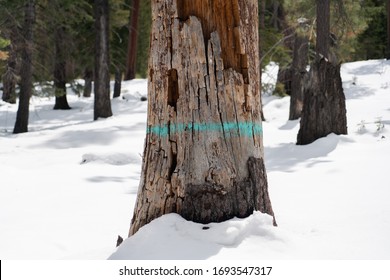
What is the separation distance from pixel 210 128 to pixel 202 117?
10cm

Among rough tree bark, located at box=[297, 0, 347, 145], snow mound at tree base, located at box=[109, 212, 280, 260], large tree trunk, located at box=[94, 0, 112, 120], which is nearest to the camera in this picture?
snow mound at tree base, located at box=[109, 212, 280, 260]

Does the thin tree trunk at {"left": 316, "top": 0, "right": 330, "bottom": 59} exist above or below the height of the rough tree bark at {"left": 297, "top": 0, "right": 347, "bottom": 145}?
above

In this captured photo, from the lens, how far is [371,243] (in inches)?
150

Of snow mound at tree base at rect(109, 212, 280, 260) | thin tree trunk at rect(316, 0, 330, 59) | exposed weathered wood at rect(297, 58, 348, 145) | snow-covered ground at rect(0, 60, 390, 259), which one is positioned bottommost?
snow-covered ground at rect(0, 60, 390, 259)

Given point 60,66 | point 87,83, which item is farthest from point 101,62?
point 87,83

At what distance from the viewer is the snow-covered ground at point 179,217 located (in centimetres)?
340

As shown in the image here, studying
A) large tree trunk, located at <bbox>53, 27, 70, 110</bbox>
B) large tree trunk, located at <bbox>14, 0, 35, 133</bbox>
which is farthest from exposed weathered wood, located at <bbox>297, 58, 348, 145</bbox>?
large tree trunk, located at <bbox>53, 27, 70, 110</bbox>

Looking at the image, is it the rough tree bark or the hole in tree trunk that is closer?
the hole in tree trunk

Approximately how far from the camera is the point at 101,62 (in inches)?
701

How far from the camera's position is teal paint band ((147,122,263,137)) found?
3.55 m

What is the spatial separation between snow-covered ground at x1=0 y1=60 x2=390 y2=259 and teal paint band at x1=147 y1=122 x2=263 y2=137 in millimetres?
612

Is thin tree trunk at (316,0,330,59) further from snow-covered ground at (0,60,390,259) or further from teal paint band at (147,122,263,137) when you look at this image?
teal paint band at (147,122,263,137)

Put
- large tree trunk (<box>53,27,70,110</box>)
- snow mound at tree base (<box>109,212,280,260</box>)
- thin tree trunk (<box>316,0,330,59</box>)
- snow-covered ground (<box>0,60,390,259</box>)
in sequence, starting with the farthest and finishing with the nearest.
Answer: large tree trunk (<box>53,27,70,110</box>)
thin tree trunk (<box>316,0,330,59</box>)
snow-covered ground (<box>0,60,390,259</box>)
snow mound at tree base (<box>109,212,280,260</box>)

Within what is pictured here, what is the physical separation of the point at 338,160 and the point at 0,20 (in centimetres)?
1225
